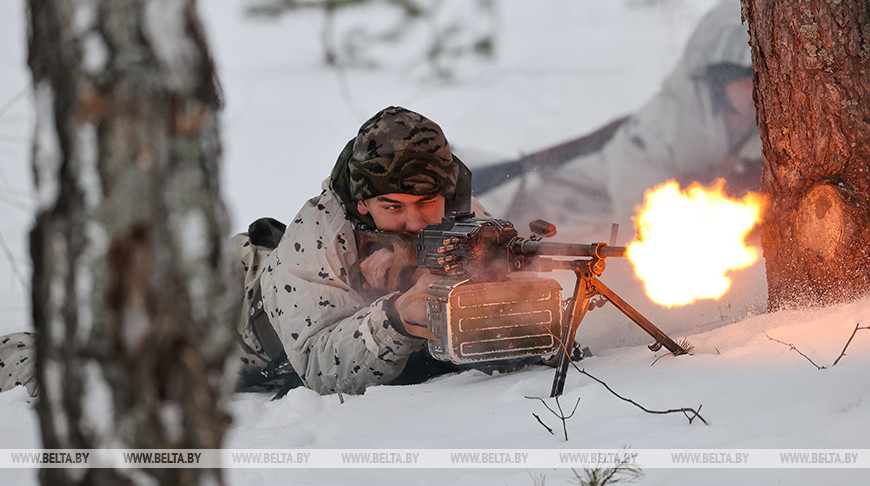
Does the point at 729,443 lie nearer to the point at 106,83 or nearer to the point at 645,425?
the point at 645,425

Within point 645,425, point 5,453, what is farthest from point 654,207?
point 5,453

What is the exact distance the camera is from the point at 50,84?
121cm

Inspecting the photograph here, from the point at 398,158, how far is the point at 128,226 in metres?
1.99

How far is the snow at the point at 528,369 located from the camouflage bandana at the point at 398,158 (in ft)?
2.36

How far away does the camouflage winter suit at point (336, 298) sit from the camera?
2973 millimetres

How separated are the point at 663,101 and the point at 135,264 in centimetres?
508

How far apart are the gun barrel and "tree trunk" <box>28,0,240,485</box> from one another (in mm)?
1482

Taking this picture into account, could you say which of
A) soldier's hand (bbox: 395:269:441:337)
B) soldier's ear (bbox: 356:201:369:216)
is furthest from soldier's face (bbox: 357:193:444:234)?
soldier's hand (bbox: 395:269:441:337)

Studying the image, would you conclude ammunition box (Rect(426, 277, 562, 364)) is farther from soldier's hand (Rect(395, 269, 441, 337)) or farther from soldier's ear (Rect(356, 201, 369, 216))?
soldier's ear (Rect(356, 201, 369, 216))

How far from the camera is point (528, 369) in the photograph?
3.12 m

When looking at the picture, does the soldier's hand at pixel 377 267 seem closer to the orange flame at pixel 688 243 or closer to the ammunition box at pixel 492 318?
the ammunition box at pixel 492 318

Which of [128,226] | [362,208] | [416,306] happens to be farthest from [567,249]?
[128,226]

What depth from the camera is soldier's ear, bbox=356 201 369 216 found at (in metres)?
3.27

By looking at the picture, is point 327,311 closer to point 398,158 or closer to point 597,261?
point 398,158
